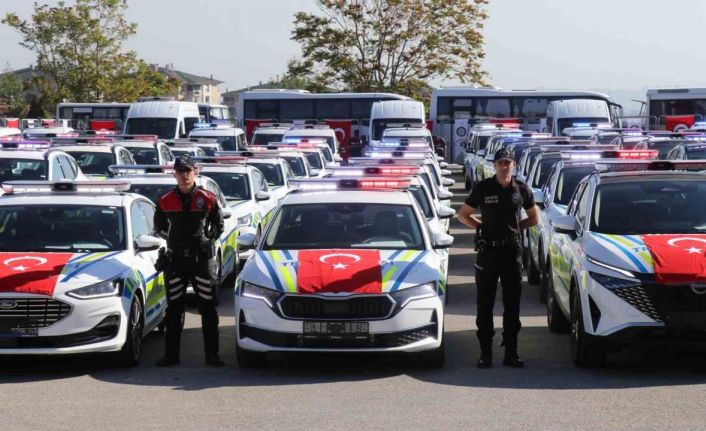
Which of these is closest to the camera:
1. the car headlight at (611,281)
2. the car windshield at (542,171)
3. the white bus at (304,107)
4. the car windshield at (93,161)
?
the car headlight at (611,281)

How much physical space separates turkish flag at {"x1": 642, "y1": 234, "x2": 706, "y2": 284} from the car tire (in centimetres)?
305

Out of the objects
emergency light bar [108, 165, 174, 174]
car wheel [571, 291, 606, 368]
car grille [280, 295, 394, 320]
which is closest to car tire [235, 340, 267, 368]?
car grille [280, 295, 394, 320]

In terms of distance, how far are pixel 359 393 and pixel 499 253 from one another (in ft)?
5.83

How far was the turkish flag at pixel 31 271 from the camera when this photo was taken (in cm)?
1050

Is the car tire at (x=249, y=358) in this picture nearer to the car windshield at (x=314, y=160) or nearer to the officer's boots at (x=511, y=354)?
the officer's boots at (x=511, y=354)

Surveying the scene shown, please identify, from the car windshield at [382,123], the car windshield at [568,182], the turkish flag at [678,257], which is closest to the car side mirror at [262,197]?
the car windshield at [568,182]

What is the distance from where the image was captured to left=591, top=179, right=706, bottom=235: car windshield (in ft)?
37.4

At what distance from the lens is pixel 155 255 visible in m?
12.3

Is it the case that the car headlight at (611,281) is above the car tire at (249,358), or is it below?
above

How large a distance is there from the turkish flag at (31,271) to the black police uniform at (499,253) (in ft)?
10.7

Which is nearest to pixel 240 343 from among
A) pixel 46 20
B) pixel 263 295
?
pixel 263 295

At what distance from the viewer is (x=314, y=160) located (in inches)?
1187

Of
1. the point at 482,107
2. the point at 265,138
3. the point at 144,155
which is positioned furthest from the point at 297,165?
the point at 482,107

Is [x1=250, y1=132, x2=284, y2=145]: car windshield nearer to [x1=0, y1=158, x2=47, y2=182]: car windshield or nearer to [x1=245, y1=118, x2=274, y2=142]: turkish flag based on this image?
[x1=245, y1=118, x2=274, y2=142]: turkish flag
